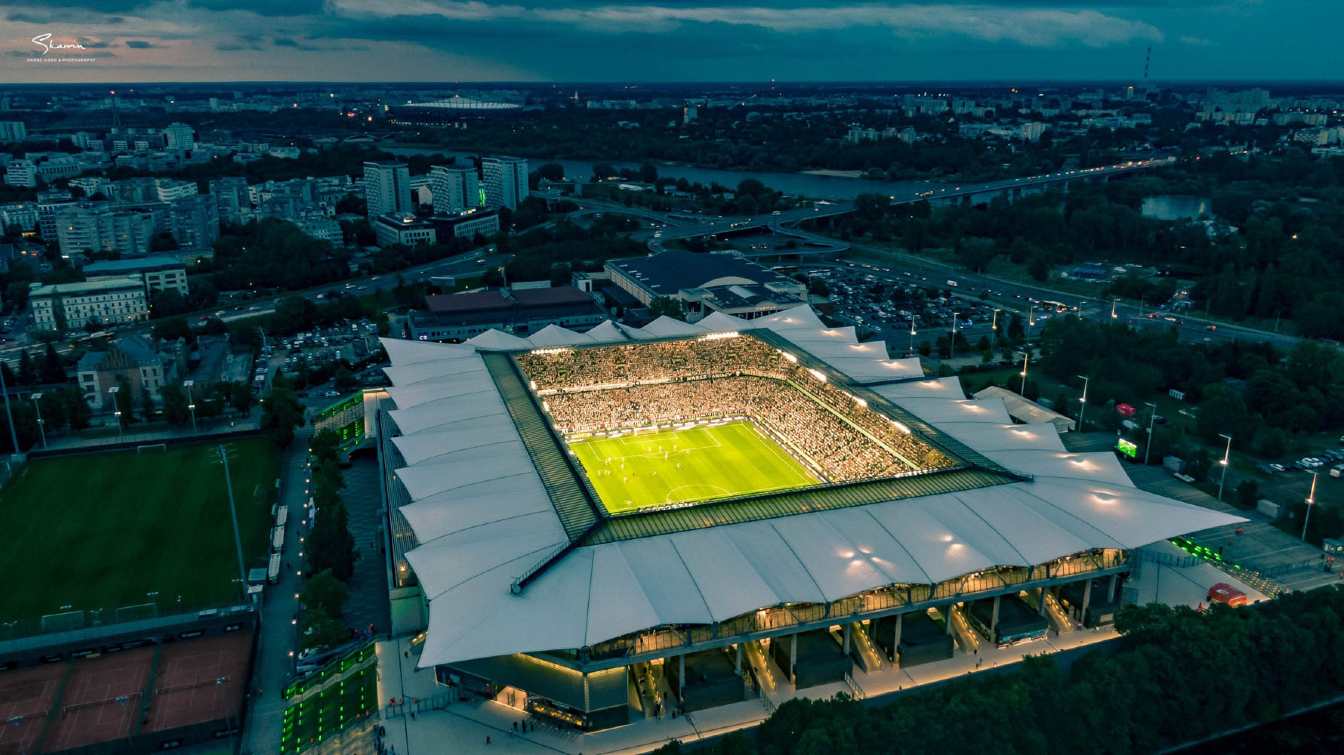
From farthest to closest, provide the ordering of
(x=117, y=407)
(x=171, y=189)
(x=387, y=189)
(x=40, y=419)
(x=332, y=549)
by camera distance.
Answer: (x=387, y=189)
(x=171, y=189)
(x=117, y=407)
(x=40, y=419)
(x=332, y=549)

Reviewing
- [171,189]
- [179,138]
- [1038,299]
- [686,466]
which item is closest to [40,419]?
[686,466]

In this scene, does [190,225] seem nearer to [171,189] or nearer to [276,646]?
[171,189]

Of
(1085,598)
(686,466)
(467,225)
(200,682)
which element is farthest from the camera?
(467,225)

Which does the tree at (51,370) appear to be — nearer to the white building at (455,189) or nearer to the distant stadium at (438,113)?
the white building at (455,189)

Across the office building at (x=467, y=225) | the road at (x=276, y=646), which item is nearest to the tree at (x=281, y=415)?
the road at (x=276, y=646)

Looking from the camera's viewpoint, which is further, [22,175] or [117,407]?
[22,175]

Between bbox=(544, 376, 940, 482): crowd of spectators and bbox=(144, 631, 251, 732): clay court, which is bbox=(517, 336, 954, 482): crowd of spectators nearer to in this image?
bbox=(544, 376, 940, 482): crowd of spectators

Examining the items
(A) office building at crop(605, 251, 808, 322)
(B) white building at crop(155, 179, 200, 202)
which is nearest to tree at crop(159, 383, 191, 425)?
(A) office building at crop(605, 251, 808, 322)
